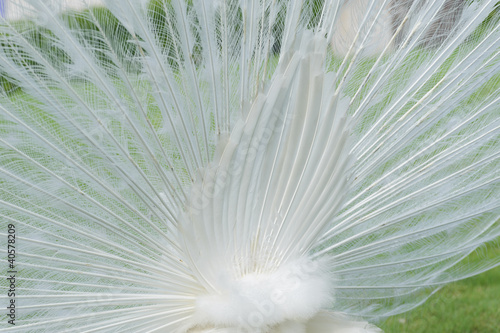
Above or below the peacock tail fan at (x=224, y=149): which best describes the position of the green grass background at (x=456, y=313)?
below

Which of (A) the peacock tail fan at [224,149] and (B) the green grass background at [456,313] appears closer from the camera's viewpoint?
(A) the peacock tail fan at [224,149]

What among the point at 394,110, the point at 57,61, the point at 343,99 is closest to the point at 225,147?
the point at 343,99

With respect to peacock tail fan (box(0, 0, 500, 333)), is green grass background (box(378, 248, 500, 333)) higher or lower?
lower

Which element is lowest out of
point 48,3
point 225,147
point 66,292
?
point 66,292

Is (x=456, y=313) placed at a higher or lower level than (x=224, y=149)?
lower

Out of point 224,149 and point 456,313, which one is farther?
point 456,313

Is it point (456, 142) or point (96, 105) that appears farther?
point (456, 142)

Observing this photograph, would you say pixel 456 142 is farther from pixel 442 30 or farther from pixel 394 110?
pixel 442 30

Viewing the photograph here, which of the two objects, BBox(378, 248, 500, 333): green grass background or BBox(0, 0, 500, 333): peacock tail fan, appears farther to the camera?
BBox(378, 248, 500, 333): green grass background
